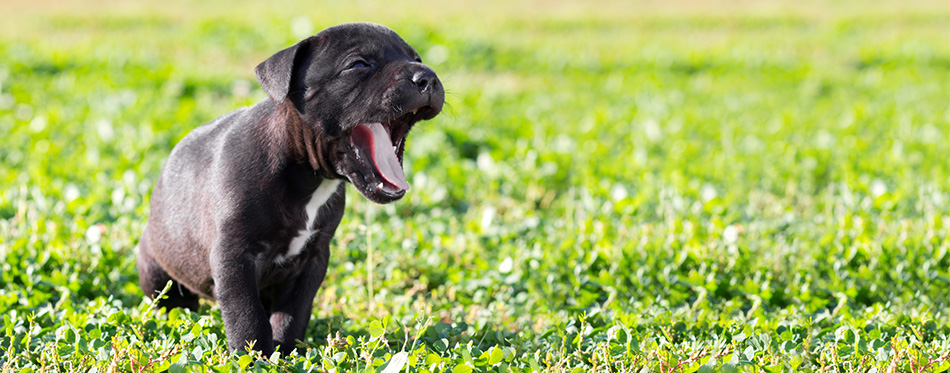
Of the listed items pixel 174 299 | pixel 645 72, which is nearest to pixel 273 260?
pixel 174 299

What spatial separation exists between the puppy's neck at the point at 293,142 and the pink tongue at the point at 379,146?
17 cm

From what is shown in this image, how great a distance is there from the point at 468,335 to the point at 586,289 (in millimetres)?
1162

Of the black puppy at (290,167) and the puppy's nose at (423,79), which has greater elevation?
the puppy's nose at (423,79)

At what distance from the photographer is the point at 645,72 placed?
1387 cm

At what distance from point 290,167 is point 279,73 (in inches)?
16.3

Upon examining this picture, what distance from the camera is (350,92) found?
3.56 metres

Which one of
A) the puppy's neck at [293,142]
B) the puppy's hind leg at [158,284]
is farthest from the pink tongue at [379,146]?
the puppy's hind leg at [158,284]

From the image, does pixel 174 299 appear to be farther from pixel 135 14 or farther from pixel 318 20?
pixel 135 14

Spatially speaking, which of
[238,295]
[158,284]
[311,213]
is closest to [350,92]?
[311,213]

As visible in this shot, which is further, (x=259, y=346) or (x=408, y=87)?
(x=259, y=346)

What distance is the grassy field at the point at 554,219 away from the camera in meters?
4.05

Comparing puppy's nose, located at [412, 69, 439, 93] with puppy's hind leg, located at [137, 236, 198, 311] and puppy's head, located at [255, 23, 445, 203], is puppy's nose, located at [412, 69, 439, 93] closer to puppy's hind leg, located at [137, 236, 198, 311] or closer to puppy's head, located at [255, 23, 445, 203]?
puppy's head, located at [255, 23, 445, 203]

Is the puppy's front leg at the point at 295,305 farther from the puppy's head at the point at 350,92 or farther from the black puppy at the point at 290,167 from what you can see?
the puppy's head at the point at 350,92

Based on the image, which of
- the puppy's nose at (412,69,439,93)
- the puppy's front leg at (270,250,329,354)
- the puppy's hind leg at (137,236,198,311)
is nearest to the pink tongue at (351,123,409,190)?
the puppy's nose at (412,69,439,93)
